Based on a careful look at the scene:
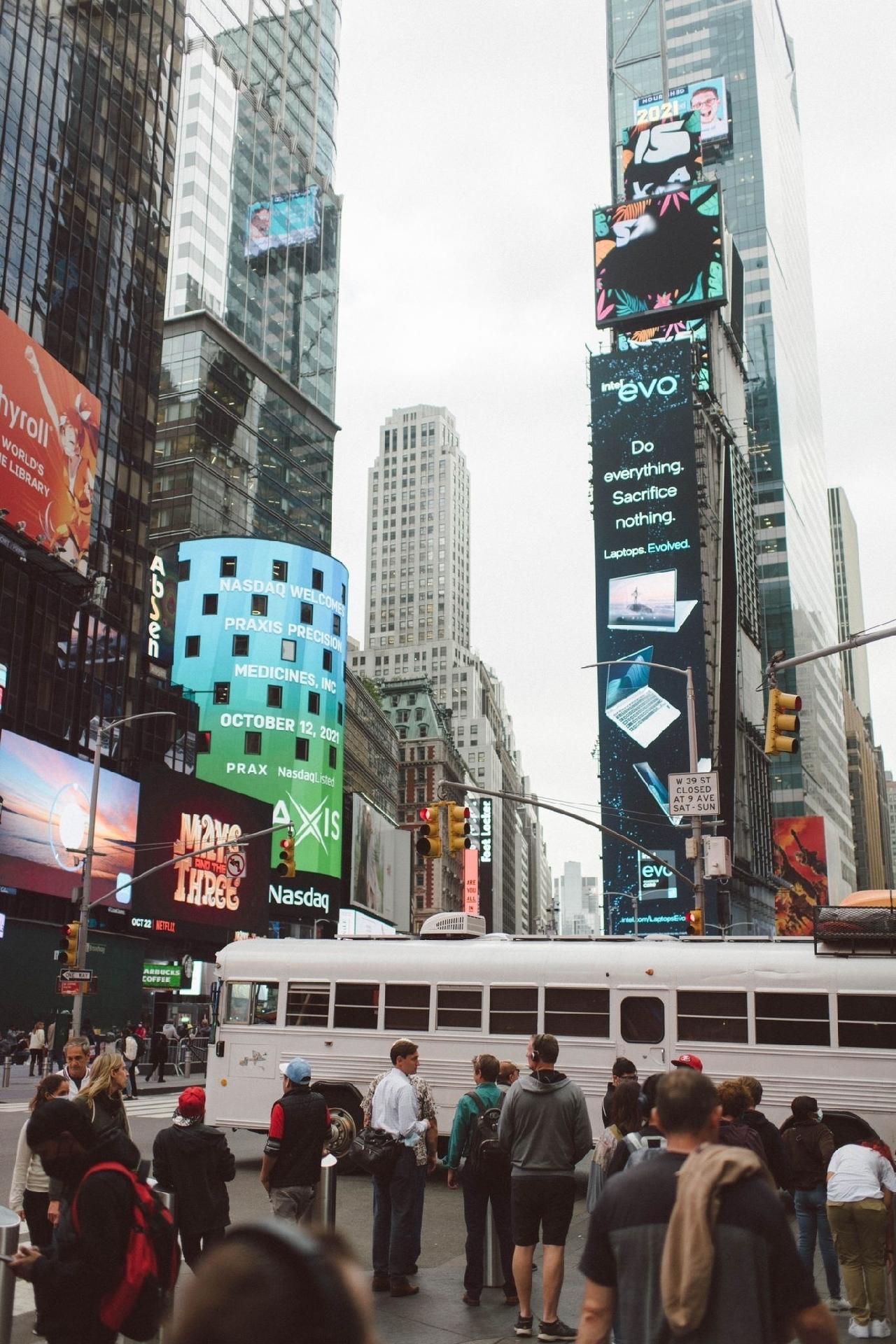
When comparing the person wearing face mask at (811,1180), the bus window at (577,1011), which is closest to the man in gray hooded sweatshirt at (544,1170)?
the person wearing face mask at (811,1180)

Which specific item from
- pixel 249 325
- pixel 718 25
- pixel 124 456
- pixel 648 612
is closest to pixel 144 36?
pixel 124 456

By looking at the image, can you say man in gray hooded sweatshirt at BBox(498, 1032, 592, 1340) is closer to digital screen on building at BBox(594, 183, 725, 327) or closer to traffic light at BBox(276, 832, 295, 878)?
traffic light at BBox(276, 832, 295, 878)

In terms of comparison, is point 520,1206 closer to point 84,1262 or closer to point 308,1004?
point 84,1262

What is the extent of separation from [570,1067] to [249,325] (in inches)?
3749

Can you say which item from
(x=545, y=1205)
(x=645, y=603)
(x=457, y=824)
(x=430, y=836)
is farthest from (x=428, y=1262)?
(x=645, y=603)

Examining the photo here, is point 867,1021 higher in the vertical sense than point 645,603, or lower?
lower

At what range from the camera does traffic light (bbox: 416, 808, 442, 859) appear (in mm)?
24891

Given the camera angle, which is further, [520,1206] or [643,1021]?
[643,1021]

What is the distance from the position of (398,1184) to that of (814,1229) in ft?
12.2

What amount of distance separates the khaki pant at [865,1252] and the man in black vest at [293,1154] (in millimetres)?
4192

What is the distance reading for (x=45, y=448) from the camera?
49406 millimetres

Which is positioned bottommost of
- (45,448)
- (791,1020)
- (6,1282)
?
(6,1282)

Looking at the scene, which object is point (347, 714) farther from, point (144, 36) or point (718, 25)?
point (718, 25)

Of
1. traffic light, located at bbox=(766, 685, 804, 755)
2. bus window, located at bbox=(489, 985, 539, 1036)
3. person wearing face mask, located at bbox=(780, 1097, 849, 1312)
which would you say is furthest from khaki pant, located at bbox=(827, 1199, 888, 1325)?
traffic light, located at bbox=(766, 685, 804, 755)
